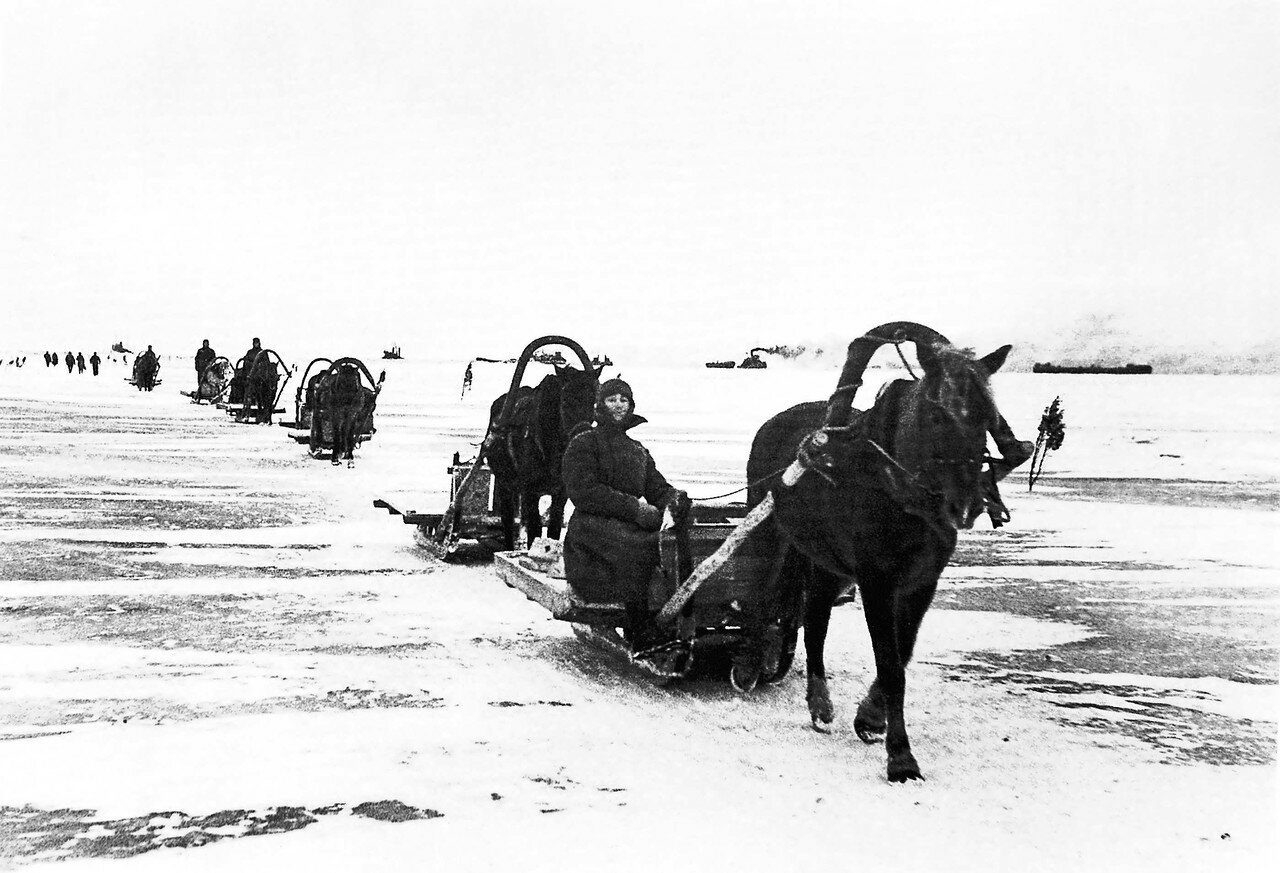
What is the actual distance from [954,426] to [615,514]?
7.27 feet

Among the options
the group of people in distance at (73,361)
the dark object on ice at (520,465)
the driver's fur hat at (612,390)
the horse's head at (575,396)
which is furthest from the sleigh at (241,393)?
the group of people in distance at (73,361)

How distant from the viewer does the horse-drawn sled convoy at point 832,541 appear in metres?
4.27

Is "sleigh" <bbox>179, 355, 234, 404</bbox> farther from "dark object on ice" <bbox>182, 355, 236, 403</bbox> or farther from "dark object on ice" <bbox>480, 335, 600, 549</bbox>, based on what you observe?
"dark object on ice" <bbox>480, 335, 600, 549</bbox>

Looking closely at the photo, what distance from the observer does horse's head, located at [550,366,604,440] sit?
9.27 meters

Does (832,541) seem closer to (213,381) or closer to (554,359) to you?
(554,359)

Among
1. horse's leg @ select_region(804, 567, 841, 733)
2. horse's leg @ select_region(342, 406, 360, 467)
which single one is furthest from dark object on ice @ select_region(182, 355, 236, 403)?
horse's leg @ select_region(804, 567, 841, 733)

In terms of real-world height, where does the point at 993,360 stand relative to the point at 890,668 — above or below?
above

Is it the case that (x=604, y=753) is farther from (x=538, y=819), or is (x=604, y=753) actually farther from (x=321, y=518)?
(x=321, y=518)

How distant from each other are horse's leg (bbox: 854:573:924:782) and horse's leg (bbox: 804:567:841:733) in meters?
0.58

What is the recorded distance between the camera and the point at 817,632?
18.3 ft

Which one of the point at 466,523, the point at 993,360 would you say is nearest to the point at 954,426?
the point at 993,360

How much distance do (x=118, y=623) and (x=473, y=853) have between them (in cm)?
422

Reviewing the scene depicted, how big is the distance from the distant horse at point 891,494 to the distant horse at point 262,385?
2594cm

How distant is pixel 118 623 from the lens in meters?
7.05
